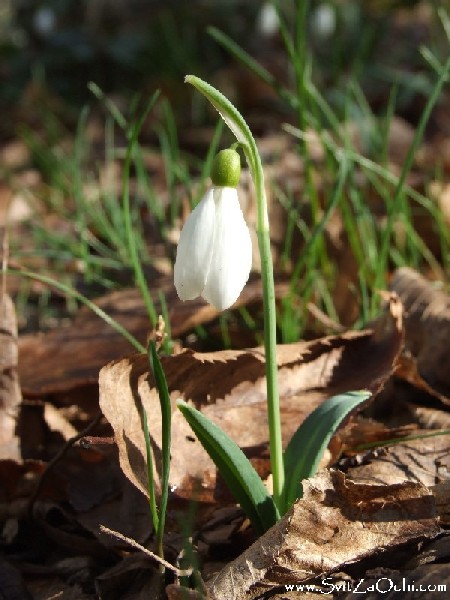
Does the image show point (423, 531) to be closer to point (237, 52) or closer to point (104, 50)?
point (237, 52)

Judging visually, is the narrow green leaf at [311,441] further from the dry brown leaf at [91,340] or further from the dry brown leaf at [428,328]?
the dry brown leaf at [91,340]

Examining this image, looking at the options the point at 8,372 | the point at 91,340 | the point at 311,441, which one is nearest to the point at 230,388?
the point at 311,441

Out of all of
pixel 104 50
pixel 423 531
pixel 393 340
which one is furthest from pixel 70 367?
pixel 104 50

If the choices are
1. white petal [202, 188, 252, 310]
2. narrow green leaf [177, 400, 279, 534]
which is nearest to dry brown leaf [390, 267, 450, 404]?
narrow green leaf [177, 400, 279, 534]

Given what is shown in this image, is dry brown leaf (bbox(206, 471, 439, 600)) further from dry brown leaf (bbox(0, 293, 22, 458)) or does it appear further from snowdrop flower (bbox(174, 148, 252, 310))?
dry brown leaf (bbox(0, 293, 22, 458))

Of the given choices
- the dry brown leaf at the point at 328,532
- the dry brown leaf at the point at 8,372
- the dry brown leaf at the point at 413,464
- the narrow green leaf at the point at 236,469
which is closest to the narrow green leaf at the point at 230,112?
the narrow green leaf at the point at 236,469

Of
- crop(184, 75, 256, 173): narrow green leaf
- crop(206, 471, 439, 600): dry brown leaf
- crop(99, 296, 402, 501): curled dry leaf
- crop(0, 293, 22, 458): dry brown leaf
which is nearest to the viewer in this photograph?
crop(184, 75, 256, 173): narrow green leaf

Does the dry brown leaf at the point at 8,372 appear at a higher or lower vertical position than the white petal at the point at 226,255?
lower
